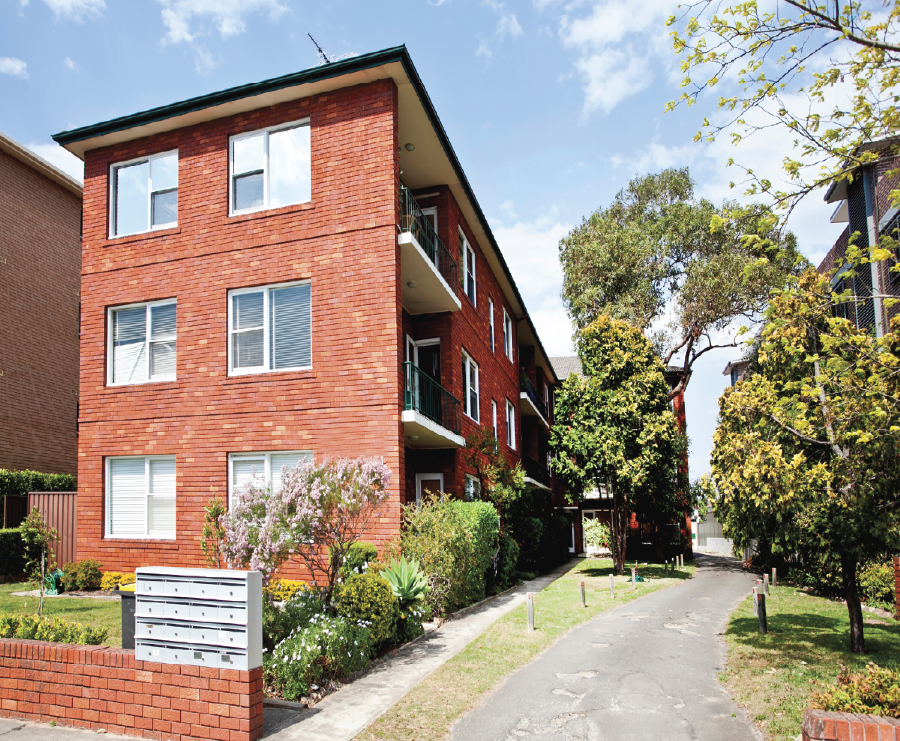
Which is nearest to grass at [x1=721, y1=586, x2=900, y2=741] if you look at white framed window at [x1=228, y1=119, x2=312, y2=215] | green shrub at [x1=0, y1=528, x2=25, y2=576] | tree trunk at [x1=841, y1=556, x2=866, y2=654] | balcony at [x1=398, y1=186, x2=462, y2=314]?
tree trunk at [x1=841, y1=556, x2=866, y2=654]

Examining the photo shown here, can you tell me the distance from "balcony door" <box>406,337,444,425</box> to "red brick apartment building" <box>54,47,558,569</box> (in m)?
0.11

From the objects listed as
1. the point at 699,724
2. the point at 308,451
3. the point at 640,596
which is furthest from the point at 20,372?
the point at 699,724

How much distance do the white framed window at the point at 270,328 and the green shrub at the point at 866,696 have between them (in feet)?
36.6

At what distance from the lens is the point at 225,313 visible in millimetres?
15422

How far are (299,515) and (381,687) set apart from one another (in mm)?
2401

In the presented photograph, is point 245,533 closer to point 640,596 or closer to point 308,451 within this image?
point 308,451

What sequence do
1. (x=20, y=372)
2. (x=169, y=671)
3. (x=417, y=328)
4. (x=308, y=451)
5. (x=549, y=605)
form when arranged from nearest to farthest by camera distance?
(x=169, y=671) < (x=308, y=451) < (x=549, y=605) < (x=417, y=328) < (x=20, y=372)

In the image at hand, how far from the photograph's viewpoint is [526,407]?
103 feet

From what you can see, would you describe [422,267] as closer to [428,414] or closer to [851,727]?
[428,414]

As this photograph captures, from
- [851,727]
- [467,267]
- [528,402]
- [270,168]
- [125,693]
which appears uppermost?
[270,168]

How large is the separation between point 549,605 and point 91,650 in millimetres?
10596

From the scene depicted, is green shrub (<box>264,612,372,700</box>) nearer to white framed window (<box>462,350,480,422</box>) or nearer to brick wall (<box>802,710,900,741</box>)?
brick wall (<box>802,710,900,741</box>)

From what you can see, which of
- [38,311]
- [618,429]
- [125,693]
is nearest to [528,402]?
[618,429]

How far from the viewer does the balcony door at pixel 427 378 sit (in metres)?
15.5
